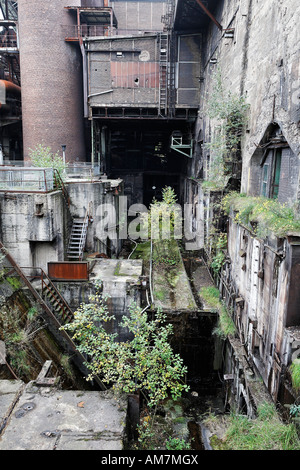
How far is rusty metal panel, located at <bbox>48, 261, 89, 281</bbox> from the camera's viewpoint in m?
11.7

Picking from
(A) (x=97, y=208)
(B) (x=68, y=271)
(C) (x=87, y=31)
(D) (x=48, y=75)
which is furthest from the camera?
(C) (x=87, y=31)

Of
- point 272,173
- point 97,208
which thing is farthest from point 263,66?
point 97,208

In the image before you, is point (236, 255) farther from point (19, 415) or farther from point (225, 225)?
point (19, 415)

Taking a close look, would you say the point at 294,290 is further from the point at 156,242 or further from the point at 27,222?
the point at 156,242

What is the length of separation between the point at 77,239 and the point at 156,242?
6.37m

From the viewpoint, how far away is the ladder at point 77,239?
13906 mm

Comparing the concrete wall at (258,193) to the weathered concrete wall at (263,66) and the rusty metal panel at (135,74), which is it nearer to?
the weathered concrete wall at (263,66)

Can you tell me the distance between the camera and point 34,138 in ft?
71.0

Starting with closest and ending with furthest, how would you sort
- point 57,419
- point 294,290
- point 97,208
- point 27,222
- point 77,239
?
point 57,419, point 294,290, point 27,222, point 77,239, point 97,208

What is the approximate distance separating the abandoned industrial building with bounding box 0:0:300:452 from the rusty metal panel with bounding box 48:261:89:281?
52 millimetres

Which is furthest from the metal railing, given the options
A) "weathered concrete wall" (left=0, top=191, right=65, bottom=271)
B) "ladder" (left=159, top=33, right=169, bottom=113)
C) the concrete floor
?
the concrete floor

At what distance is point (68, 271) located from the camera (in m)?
11.7

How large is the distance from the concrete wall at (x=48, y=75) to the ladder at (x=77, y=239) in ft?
30.6

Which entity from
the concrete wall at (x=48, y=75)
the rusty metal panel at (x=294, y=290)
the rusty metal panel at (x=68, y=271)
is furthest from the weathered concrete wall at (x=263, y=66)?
the concrete wall at (x=48, y=75)
